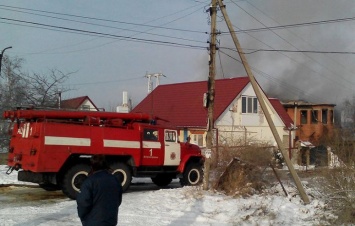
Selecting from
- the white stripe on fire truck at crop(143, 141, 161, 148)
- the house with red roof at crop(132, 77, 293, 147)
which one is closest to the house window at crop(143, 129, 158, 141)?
Answer: the white stripe on fire truck at crop(143, 141, 161, 148)

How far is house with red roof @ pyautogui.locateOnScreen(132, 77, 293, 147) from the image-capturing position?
3434 cm

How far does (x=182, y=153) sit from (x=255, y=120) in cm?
2186

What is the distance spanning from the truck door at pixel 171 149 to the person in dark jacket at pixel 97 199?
10.7 m


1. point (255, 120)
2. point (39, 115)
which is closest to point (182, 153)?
point (39, 115)

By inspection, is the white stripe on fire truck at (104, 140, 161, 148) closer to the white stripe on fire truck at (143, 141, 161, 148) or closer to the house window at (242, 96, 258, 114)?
the white stripe on fire truck at (143, 141, 161, 148)

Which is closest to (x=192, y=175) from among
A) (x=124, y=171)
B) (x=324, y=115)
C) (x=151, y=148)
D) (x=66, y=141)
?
(x=151, y=148)

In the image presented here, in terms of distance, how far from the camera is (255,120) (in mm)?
38188

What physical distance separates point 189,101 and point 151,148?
69.7ft

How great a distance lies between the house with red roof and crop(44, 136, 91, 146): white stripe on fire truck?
63.7 ft

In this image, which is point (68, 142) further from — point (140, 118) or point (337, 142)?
point (337, 142)

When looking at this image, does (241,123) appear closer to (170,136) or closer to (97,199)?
(170,136)

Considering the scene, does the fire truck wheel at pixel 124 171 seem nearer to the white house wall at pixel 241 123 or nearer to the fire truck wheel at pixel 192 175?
the fire truck wheel at pixel 192 175

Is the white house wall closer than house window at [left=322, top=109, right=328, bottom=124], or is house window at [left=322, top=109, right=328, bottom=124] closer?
the white house wall

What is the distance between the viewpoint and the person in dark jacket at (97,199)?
5.66m
